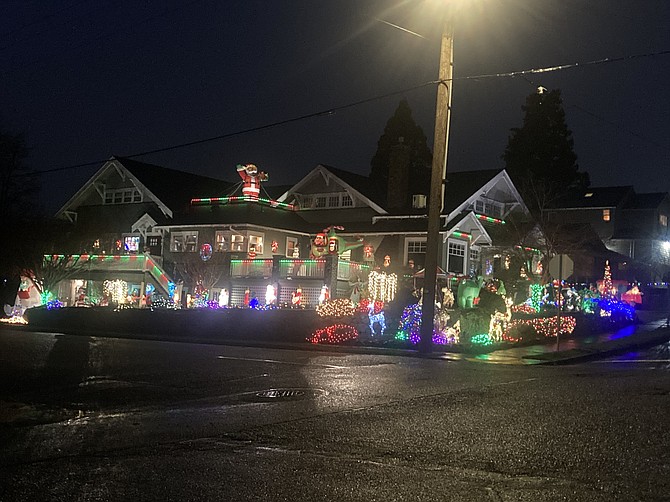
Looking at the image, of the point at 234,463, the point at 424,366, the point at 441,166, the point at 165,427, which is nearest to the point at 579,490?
the point at 234,463

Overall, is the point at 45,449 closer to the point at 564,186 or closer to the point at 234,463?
the point at 234,463

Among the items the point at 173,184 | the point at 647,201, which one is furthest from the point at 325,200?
the point at 647,201

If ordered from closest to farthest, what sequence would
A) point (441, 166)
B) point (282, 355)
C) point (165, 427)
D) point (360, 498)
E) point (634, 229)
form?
point (360, 498) → point (165, 427) → point (282, 355) → point (441, 166) → point (634, 229)

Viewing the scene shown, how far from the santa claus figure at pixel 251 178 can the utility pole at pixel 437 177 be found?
72.0 ft

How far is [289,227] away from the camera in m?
43.7

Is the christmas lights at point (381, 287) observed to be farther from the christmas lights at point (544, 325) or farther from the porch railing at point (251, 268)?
the christmas lights at point (544, 325)

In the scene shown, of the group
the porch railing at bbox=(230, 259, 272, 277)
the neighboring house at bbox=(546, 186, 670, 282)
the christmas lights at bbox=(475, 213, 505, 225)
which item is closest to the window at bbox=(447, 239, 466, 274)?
the christmas lights at bbox=(475, 213, 505, 225)

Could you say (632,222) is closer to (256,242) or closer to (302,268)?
(256,242)

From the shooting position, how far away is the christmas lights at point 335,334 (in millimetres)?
26188

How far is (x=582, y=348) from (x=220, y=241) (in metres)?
23.4

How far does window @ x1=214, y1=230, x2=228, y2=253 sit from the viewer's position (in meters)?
42.6

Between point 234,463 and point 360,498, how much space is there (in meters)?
1.74

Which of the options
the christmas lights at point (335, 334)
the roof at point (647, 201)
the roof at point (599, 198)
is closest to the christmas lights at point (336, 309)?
the christmas lights at point (335, 334)

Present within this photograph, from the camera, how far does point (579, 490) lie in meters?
6.62
